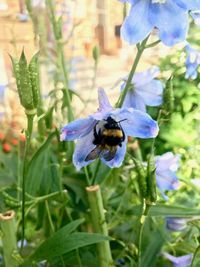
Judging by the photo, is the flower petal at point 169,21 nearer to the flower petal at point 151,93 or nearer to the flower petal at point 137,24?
the flower petal at point 137,24

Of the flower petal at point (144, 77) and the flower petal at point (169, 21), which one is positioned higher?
the flower petal at point (169, 21)

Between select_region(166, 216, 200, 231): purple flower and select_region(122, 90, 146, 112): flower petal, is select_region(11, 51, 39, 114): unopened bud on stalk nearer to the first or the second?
select_region(122, 90, 146, 112): flower petal

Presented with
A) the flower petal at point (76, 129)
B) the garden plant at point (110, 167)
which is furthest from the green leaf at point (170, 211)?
the flower petal at point (76, 129)

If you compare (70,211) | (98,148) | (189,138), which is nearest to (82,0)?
(189,138)

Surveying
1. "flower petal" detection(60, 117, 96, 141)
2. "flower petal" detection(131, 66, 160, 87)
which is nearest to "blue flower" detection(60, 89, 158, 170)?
"flower petal" detection(60, 117, 96, 141)

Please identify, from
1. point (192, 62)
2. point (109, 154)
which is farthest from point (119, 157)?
point (192, 62)

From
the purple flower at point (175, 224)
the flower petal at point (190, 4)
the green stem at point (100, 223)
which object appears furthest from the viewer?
the purple flower at point (175, 224)

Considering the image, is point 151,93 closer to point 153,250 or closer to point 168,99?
point 168,99
